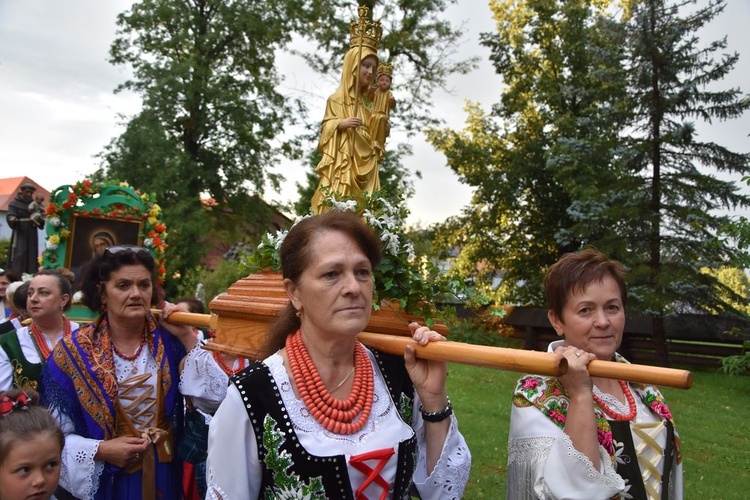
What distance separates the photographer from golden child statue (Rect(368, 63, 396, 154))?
699cm

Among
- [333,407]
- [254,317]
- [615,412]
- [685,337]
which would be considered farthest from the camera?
[685,337]

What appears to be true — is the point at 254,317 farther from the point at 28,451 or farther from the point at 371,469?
the point at 371,469

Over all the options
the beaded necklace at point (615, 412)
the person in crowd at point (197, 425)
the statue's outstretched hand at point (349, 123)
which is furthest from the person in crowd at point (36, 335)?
the statue's outstretched hand at point (349, 123)

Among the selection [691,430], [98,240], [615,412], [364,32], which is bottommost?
[691,430]

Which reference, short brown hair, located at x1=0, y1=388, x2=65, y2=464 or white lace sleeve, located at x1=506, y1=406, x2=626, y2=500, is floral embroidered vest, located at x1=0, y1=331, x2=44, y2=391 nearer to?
short brown hair, located at x1=0, y1=388, x2=65, y2=464

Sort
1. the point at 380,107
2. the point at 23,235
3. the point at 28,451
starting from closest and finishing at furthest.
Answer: the point at 28,451, the point at 380,107, the point at 23,235

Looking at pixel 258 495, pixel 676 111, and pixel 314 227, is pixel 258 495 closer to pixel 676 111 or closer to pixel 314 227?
pixel 314 227

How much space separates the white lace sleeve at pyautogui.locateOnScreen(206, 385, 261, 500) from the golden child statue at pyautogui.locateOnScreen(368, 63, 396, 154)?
5.27m

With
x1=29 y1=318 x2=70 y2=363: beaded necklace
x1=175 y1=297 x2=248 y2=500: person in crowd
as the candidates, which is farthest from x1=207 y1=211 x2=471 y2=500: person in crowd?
x1=29 y1=318 x2=70 y2=363: beaded necklace

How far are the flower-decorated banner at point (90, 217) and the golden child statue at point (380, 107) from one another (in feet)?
8.88

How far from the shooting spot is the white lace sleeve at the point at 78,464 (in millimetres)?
2914

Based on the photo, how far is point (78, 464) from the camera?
9.54ft

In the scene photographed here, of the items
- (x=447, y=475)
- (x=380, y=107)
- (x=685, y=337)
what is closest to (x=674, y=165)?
(x=685, y=337)

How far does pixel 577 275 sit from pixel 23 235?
34.0 feet
